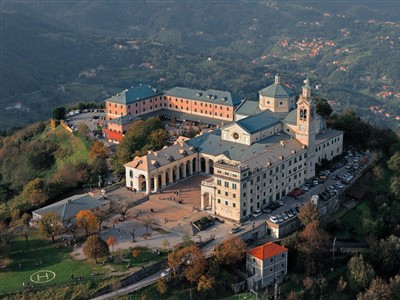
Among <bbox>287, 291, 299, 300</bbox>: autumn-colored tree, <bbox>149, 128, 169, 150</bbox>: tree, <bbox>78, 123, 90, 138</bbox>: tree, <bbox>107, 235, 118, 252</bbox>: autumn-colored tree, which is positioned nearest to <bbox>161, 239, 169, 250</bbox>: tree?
<bbox>107, 235, 118, 252</bbox>: autumn-colored tree

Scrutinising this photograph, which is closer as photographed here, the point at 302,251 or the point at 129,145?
the point at 302,251

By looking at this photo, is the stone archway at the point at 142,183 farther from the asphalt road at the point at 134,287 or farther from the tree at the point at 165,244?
the asphalt road at the point at 134,287

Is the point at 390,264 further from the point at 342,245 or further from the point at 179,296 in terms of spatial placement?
the point at 179,296

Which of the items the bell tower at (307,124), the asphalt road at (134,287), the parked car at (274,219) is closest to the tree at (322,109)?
the bell tower at (307,124)

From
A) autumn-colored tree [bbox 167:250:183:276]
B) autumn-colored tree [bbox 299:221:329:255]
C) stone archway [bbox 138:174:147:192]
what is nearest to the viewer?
autumn-colored tree [bbox 167:250:183:276]

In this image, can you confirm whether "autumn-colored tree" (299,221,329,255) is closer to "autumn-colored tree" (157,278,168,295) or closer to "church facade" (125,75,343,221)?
"church facade" (125,75,343,221)

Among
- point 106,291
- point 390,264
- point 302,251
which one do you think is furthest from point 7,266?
point 390,264

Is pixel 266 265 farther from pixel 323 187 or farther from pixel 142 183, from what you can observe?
pixel 142 183
